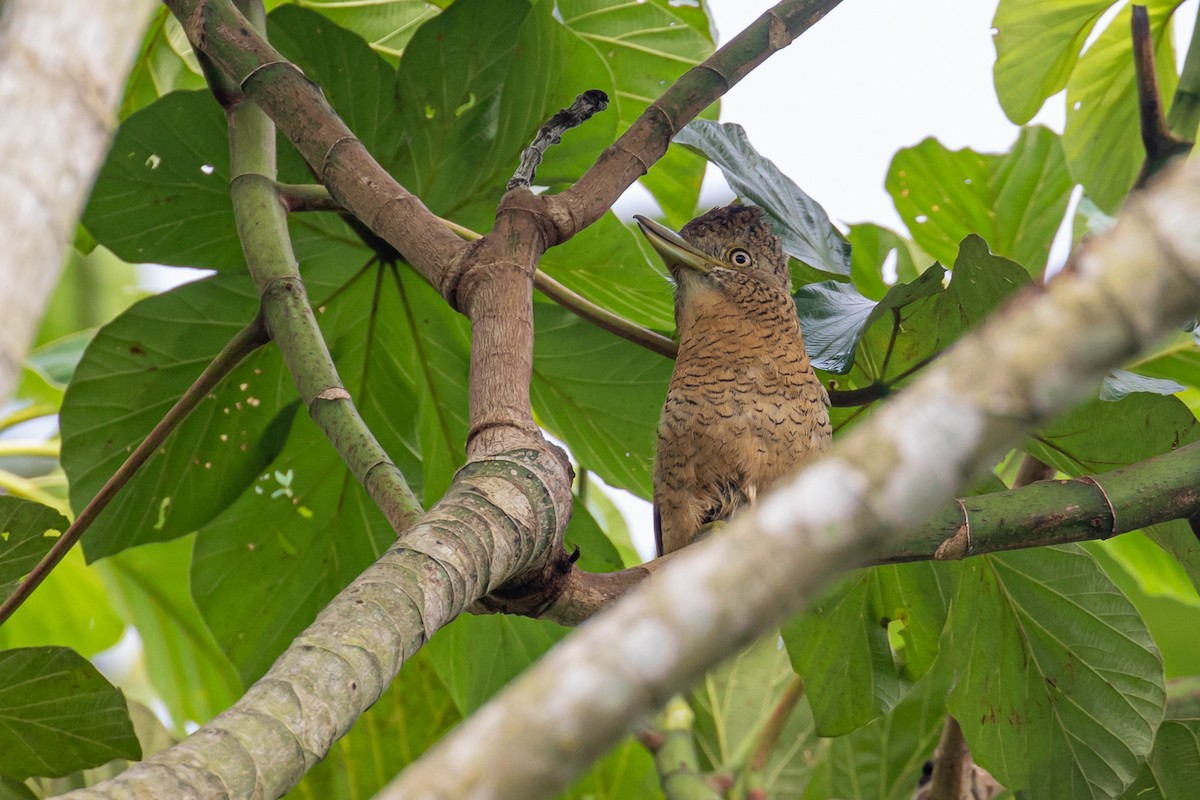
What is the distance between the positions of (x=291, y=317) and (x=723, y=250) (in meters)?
1.14

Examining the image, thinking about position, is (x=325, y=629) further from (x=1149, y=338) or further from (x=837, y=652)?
(x=837, y=652)

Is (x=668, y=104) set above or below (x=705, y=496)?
above

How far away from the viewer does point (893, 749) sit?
2.48m

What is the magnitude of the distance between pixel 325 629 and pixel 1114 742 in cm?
140

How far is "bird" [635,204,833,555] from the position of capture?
1938mm

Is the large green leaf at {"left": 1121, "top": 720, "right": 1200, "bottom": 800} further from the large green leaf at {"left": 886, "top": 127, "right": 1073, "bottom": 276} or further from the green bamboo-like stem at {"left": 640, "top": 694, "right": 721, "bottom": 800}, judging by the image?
the large green leaf at {"left": 886, "top": 127, "right": 1073, "bottom": 276}

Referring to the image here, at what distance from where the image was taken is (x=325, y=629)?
876mm

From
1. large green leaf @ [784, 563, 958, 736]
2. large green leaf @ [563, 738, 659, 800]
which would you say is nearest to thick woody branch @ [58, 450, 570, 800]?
large green leaf @ [784, 563, 958, 736]

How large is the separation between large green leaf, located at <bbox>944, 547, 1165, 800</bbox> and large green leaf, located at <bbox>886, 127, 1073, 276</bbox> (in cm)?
93

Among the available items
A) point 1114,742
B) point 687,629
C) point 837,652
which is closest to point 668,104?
point 837,652

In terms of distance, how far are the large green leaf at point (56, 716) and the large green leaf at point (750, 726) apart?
1.23 meters

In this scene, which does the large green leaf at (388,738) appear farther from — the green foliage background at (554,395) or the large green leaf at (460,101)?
the large green leaf at (460,101)

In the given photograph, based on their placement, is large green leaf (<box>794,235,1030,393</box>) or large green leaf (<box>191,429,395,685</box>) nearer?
large green leaf (<box>794,235,1030,393</box>)

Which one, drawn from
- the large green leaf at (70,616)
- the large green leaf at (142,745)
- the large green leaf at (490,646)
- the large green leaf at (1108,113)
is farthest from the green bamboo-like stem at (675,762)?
the large green leaf at (1108,113)
